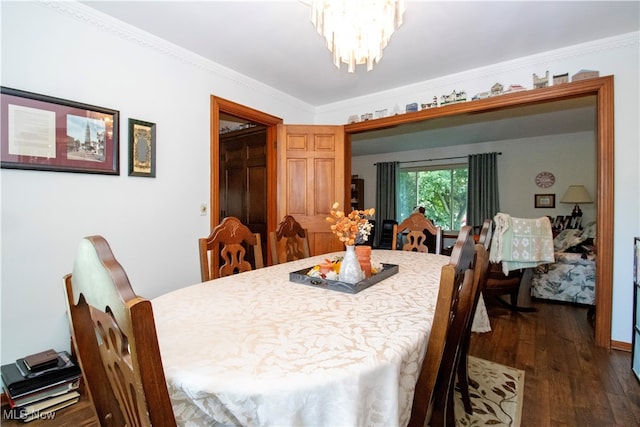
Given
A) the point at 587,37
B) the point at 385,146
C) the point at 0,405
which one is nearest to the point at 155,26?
the point at 0,405

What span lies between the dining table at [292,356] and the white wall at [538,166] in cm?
570

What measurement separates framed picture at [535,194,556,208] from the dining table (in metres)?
5.68

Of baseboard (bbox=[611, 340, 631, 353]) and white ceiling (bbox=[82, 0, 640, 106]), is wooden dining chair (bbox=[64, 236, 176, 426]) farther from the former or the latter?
baseboard (bbox=[611, 340, 631, 353])

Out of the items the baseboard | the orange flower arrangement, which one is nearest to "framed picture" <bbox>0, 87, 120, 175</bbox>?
the orange flower arrangement

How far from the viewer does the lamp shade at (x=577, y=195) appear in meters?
4.96

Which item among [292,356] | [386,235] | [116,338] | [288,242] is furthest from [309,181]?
[386,235]

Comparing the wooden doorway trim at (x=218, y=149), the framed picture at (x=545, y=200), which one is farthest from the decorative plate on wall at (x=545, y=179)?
the wooden doorway trim at (x=218, y=149)

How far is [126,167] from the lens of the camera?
223cm

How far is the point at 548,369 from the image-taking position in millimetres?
2129

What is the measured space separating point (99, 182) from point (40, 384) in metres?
1.21

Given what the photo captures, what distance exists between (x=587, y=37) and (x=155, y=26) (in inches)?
131

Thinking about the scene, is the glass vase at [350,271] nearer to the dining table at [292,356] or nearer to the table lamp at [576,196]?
the dining table at [292,356]

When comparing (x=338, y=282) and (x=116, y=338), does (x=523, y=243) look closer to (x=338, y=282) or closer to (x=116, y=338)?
(x=338, y=282)

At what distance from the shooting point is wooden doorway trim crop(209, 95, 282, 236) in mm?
2840
